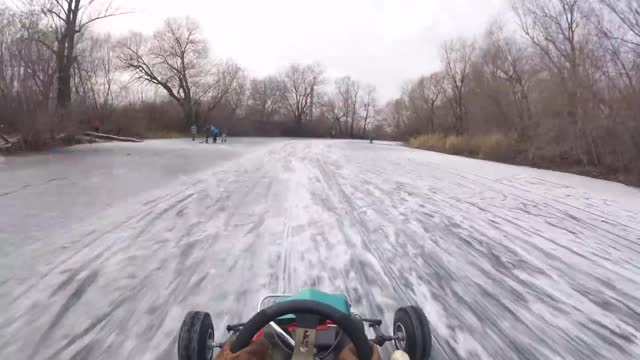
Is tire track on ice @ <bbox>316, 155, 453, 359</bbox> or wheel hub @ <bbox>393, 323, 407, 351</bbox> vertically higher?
wheel hub @ <bbox>393, 323, 407, 351</bbox>

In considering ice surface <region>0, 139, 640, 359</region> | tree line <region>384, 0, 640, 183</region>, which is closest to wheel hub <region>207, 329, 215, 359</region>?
ice surface <region>0, 139, 640, 359</region>

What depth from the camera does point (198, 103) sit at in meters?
47.3

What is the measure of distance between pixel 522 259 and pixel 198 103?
4706cm

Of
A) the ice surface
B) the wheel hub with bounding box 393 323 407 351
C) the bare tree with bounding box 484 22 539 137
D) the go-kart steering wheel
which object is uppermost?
the bare tree with bounding box 484 22 539 137

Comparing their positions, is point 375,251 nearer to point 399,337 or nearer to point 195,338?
point 399,337

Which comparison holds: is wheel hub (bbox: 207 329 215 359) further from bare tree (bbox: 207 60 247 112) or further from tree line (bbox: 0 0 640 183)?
bare tree (bbox: 207 60 247 112)

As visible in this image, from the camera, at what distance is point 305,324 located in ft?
6.72

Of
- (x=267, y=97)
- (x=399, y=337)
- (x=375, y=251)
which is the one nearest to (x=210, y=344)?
(x=399, y=337)

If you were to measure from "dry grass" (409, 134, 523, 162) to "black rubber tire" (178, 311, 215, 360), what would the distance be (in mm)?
19439

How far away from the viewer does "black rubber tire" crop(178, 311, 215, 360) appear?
233cm

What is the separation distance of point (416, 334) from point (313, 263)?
206 cm

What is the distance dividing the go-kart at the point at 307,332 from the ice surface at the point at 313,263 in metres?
0.41

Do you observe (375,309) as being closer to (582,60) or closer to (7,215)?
(7,215)

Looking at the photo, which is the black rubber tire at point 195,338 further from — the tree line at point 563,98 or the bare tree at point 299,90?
the bare tree at point 299,90
